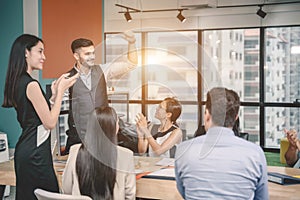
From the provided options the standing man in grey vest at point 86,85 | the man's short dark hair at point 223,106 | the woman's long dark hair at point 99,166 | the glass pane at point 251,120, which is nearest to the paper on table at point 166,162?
the standing man in grey vest at point 86,85

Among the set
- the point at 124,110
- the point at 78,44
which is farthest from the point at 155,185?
the point at 78,44

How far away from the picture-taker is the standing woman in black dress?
3.36m

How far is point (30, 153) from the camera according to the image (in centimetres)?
344

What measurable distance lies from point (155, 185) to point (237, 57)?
474 cm

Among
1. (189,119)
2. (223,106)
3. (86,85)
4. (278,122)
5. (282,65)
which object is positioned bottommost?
(278,122)

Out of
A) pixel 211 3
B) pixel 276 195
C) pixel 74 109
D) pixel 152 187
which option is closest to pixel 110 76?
pixel 74 109

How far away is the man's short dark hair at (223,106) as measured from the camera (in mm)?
2469

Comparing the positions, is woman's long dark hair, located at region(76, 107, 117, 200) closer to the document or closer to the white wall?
the document

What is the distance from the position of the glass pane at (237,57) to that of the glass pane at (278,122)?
34cm

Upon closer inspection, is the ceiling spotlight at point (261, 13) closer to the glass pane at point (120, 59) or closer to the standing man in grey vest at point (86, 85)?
the standing man in grey vest at point (86, 85)

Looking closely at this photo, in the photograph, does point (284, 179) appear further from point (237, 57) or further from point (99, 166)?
point (237, 57)

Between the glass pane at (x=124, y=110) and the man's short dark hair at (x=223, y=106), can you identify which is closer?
the man's short dark hair at (x=223, y=106)

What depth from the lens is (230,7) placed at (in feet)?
23.3

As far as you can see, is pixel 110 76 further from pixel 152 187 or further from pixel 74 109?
pixel 152 187
